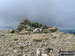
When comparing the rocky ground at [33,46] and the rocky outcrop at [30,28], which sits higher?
the rocky outcrop at [30,28]

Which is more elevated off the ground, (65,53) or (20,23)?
(20,23)

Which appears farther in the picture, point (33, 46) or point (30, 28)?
point (30, 28)

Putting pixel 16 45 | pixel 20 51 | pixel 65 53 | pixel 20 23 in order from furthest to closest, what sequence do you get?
pixel 20 23, pixel 16 45, pixel 20 51, pixel 65 53

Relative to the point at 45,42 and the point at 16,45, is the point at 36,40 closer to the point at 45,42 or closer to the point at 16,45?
the point at 45,42

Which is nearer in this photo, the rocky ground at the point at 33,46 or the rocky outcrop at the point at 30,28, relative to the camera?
the rocky ground at the point at 33,46

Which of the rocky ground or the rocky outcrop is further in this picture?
the rocky outcrop

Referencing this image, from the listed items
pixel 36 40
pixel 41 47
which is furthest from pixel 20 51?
pixel 36 40

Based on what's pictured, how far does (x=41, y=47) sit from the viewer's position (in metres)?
23.2

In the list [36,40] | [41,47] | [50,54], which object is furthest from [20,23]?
[50,54]

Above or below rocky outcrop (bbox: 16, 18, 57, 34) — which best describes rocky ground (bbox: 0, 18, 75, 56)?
below

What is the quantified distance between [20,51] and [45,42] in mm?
4953

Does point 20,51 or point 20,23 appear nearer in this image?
point 20,51

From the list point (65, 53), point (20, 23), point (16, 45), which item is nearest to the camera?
point (65, 53)

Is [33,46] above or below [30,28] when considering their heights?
below
